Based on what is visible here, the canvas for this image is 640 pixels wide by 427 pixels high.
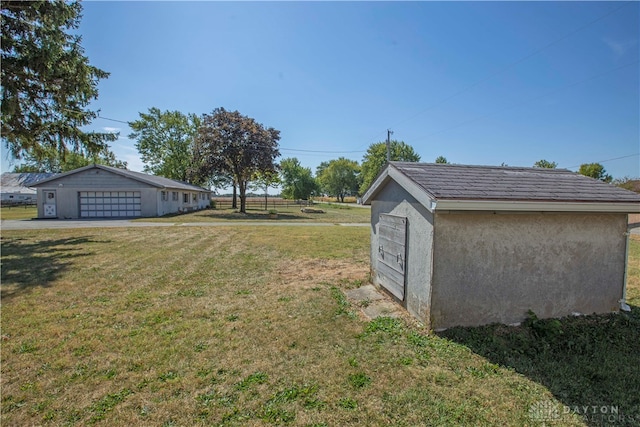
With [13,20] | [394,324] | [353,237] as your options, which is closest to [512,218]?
[394,324]

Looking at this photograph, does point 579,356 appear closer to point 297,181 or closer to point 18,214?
point 18,214

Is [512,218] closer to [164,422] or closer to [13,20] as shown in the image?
[164,422]

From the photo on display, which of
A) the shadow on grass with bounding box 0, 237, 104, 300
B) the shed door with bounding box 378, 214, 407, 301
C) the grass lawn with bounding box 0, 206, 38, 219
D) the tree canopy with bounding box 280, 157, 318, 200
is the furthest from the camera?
the tree canopy with bounding box 280, 157, 318, 200

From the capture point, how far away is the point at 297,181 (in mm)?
65688

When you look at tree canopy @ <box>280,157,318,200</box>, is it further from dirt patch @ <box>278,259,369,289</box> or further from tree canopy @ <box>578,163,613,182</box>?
dirt patch @ <box>278,259,369,289</box>

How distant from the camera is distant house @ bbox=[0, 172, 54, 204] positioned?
4605 centimetres

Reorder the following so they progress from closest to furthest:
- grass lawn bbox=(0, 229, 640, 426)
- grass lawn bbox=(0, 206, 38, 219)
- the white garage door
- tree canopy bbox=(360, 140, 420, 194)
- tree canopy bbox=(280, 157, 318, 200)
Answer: grass lawn bbox=(0, 229, 640, 426) < grass lawn bbox=(0, 206, 38, 219) < the white garage door < tree canopy bbox=(360, 140, 420, 194) < tree canopy bbox=(280, 157, 318, 200)

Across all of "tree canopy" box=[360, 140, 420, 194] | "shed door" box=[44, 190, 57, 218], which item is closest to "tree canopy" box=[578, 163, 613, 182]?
"tree canopy" box=[360, 140, 420, 194]

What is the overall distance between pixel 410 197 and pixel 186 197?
31.5 metres

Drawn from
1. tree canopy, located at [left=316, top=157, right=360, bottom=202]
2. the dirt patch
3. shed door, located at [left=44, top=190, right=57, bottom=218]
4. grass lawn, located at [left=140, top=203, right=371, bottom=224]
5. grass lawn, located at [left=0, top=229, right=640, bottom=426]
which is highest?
tree canopy, located at [left=316, top=157, right=360, bottom=202]

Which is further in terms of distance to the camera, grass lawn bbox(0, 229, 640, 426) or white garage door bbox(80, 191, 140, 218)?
white garage door bbox(80, 191, 140, 218)

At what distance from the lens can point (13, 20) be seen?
10.3m

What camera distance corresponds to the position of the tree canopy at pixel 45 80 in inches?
396

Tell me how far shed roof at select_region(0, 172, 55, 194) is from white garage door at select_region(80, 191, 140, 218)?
34.5m
